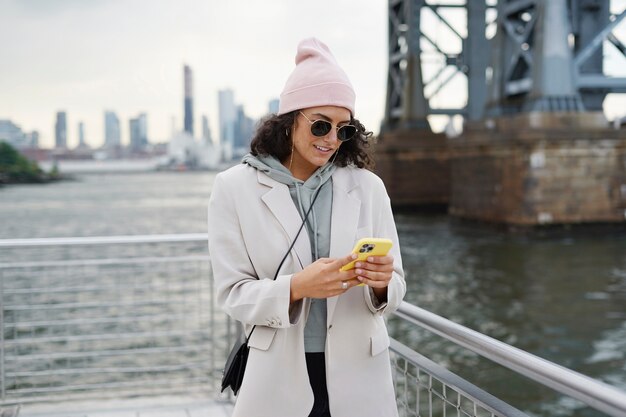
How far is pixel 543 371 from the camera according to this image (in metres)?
1.76

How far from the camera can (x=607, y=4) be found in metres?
24.8

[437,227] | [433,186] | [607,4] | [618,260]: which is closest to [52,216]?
[433,186]

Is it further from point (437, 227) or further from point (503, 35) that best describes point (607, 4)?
point (437, 227)

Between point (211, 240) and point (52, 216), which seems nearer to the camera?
point (211, 240)

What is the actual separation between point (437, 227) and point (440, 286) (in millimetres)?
12618

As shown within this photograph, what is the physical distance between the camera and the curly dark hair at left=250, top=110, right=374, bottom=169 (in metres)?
1.89

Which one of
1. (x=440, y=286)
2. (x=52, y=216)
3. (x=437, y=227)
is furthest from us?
(x=52, y=216)

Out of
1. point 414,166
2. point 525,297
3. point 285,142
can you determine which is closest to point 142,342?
point 525,297

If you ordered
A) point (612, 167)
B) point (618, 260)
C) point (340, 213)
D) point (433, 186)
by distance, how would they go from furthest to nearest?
point (433, 186), point (612, 167), point (618, 260), point (340, 213)

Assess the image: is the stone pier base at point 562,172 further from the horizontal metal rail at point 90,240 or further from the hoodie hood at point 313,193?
the hoodie hood at point 313,193

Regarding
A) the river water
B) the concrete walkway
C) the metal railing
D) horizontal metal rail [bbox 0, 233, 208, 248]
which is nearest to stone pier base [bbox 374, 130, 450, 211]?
the river water

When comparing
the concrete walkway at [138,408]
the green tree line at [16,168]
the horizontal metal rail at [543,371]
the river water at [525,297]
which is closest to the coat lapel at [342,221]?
the horizontal metal rail at [543,371]

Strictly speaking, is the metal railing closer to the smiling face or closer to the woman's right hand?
the woman's right hand

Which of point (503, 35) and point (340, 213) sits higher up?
point (503, 35)
